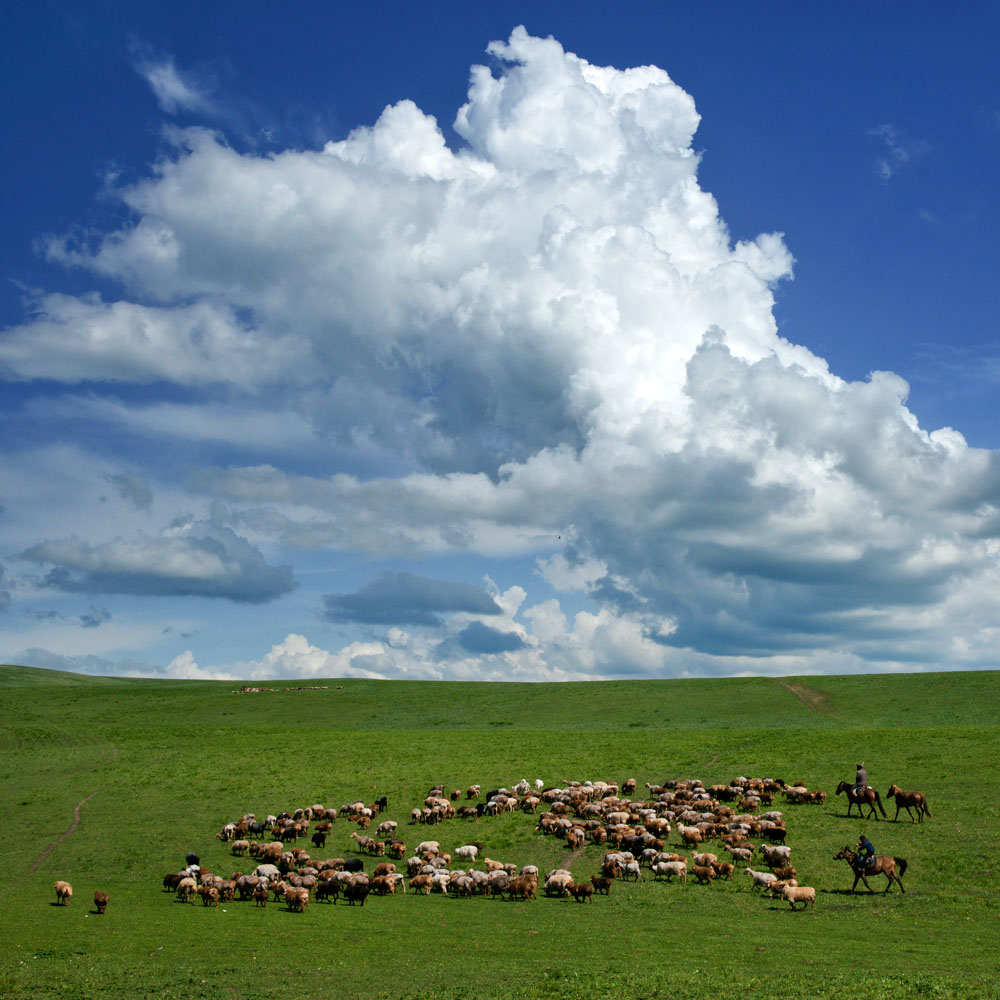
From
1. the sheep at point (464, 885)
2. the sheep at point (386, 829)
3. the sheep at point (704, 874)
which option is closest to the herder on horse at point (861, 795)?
the sheep at point (704, 874)

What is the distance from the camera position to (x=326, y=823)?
41.3 meters

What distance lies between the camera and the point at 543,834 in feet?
131

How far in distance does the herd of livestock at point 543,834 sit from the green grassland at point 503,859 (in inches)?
31.2

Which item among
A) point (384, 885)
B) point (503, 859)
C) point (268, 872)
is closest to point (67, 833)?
point (268, 872)

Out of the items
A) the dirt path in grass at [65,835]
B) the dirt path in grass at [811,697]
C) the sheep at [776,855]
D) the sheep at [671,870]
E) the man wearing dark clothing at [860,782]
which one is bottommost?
the dirt path in grass at [65,835]

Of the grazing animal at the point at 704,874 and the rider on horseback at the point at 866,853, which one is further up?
the rider on horseback at the point at 866,853

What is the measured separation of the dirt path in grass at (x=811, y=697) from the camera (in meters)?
84.3

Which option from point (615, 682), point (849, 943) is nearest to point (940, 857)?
point (849, 943)

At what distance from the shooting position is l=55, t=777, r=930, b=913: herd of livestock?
3136cm

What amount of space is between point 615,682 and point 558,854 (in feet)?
241

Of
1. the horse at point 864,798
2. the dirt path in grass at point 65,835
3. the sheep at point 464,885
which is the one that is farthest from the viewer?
the horse at point 864,798

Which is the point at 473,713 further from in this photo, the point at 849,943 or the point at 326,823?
the point at 849,943

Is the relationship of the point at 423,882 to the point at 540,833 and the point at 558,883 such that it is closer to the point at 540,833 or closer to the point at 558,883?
the point at 558,883

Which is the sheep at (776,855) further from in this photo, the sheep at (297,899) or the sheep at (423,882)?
the sheep at (297,899)
